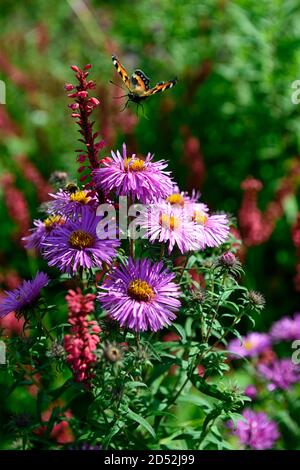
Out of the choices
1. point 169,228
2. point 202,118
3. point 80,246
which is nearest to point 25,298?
point 80,246

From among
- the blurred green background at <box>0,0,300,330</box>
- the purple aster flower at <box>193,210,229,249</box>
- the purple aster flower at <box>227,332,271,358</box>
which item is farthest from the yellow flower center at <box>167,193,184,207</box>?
the blurred green background at <box>0,0,300,330</box>

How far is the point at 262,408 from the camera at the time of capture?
2.34 m

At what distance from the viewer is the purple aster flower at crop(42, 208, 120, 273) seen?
1.30 metres

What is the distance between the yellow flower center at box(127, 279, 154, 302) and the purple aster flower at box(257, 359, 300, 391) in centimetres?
102

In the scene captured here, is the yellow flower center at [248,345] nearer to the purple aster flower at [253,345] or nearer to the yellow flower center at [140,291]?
the purple aster flower at [253,345]

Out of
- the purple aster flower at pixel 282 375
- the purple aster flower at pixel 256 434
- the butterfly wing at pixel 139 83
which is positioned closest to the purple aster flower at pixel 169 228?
the butterfly wing at pixel 139 83

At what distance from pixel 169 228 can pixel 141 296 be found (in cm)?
17

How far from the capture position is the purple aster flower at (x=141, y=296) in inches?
49.7

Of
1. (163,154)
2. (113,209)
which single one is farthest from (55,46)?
(113,209)

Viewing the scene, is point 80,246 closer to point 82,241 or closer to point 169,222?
point 82,241

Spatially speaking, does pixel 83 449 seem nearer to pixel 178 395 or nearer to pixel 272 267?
pixel 178 395

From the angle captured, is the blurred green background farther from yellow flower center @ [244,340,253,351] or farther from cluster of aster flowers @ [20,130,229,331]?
cluster of aster flowers @ [20,130,229,331]

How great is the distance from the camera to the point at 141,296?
1316mm
